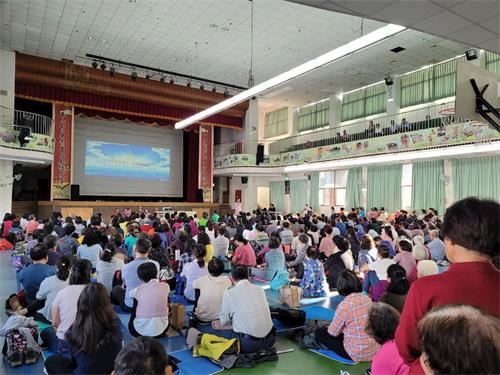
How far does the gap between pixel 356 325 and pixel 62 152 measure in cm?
1456

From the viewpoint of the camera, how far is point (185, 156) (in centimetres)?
1922

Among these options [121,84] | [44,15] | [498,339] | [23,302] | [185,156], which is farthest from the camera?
[185,156]

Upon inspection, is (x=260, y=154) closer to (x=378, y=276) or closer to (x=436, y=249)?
(x=436, y=249)

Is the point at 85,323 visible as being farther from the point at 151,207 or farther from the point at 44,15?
the point at 151,207

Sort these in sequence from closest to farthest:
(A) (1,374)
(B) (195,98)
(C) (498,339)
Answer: (C) (498,339) → (A) (1,374) → (B) (195,98)

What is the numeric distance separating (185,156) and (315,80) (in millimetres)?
7609

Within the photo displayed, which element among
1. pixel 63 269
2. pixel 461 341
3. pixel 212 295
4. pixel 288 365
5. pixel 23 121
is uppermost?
pixel 23 121

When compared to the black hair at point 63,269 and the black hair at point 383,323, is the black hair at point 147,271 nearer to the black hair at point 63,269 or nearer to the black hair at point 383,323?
the black hair at point 63,269

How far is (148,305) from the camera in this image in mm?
3740

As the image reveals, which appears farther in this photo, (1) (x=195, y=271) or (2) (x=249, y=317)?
(1) (x=195, y=271)

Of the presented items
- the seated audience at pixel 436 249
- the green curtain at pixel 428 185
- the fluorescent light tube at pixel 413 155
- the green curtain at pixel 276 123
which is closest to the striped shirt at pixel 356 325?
the seated audience at pixel 436 249

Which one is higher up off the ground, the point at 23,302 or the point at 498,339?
the point at 498,339

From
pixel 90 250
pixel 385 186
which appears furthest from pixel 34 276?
pixel 385 186

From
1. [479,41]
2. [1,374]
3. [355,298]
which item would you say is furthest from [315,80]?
[1,374]
